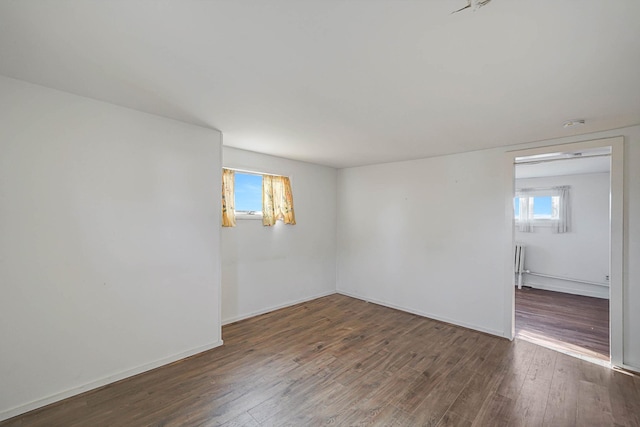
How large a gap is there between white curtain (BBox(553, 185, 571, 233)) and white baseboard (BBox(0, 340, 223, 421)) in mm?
6688

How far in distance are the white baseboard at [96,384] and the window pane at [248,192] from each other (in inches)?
73.6

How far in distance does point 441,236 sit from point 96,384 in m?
4.21

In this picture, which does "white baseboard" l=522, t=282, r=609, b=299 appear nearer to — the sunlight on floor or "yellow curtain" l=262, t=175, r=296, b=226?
the sunlight on floor

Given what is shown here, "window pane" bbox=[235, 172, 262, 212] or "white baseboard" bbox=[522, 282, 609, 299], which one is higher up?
"window pane" bbox=[235, 172, 262, 212]

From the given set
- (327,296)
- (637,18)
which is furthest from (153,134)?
(327,296)

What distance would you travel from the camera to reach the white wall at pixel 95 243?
196 cm

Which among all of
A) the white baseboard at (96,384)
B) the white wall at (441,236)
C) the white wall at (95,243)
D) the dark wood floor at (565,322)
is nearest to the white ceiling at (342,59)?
the white wall at (95,243)

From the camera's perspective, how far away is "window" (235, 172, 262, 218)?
3.95 meters

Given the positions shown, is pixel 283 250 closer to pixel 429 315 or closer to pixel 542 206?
pixel 429 315

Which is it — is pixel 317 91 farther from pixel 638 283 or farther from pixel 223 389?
pixel 638 283

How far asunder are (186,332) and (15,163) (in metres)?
1.98

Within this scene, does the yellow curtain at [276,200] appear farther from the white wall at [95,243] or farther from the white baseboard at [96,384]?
the white baseboard at [96,384]

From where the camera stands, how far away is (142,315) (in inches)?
99.2

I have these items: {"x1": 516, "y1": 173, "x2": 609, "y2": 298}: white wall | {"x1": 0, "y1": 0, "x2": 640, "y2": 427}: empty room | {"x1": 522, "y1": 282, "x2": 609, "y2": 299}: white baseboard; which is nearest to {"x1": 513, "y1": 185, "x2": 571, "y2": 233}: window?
{"x1": 516, "y1": 173, "x2": 609, "y2": 298}: white wall
